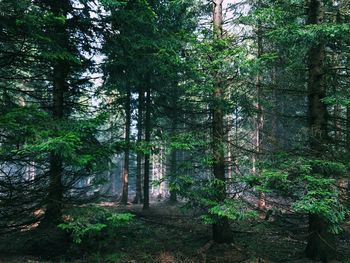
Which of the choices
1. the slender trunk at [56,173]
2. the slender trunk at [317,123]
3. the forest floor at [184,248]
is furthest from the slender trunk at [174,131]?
the slender trunk at [317,123]

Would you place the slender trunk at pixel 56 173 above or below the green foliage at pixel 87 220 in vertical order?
above

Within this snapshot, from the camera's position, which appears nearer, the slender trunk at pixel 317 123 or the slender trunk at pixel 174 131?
the slender trunk at pixel 317 123

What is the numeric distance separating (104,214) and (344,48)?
10258mm

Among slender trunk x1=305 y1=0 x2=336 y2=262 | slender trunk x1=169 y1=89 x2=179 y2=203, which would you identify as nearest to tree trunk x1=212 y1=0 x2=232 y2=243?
slender trunk x1=169 y1=89 x2=179 y2=203

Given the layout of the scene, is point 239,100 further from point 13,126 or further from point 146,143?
point 13,126

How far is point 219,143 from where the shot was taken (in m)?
11.3

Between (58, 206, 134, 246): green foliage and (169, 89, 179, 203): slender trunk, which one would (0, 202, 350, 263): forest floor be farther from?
(58, 206, 134, 246): green foliage

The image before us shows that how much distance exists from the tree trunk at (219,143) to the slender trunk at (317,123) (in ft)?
9.74

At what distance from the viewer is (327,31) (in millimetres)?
8461

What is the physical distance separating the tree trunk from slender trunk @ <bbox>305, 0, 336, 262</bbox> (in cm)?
297

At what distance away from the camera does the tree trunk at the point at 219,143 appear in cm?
1104

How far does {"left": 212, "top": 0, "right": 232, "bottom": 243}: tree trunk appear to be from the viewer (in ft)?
36.2

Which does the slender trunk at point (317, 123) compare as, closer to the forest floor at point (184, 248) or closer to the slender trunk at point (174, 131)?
the forest floor at point (184, 248)

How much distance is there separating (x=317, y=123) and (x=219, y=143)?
341 centimetres
